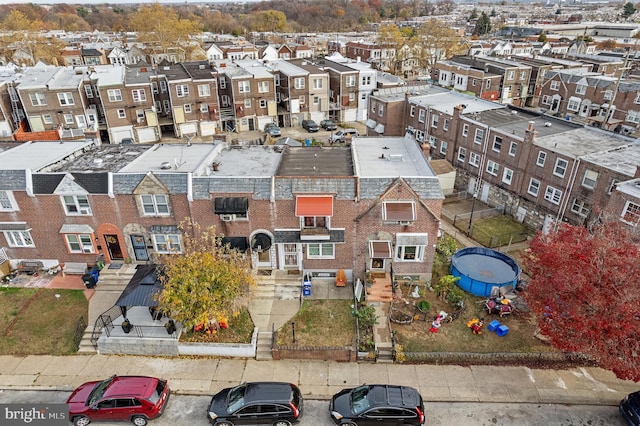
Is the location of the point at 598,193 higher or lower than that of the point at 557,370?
higher

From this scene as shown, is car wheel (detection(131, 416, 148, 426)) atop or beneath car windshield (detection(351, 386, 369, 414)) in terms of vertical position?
beneath

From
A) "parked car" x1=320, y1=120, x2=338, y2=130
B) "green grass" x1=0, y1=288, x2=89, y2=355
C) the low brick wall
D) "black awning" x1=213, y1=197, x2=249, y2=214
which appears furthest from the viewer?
"parked car" x1=320, y1=120, x2=338, y2=130

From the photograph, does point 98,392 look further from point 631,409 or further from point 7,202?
point 631,409

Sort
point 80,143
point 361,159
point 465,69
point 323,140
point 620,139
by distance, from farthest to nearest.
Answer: point 465,69 → point 323,140 → point 620,139 → point 80,143 → point 361,159

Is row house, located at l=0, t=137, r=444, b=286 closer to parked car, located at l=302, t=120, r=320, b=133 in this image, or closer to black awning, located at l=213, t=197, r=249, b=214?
black awning, located at l=213, t=197, r=249, b=214

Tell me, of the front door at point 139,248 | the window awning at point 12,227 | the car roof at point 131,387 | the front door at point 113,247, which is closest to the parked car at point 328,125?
the front door at point 139,248

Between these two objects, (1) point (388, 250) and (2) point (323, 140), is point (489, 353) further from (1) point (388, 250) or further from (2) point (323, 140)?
(2) point (323, 140)

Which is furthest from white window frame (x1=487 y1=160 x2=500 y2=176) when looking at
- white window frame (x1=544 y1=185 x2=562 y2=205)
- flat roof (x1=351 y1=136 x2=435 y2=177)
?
flat roof (x1=351 y1=136 x2=435 y2=177)

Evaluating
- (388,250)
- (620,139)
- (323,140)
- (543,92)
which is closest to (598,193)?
(620,139)
